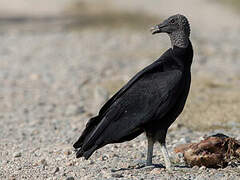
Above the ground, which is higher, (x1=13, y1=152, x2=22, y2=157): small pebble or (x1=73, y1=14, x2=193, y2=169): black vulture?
(x1=73, y1=14, x2=193, y2=169): black vulture

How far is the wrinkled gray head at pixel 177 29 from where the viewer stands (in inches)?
253

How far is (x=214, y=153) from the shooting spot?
21.0 ft

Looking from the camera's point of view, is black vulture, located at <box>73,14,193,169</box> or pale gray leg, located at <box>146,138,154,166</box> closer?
black vulture, located at <box>73,14,193,169</box>

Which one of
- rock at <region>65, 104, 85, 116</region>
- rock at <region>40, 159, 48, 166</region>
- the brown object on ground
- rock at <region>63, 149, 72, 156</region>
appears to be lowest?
the brown object on ground

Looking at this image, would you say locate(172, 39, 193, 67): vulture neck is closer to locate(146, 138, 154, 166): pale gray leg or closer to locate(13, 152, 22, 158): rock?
locate(146, 138, 154, 166): pale gray leg

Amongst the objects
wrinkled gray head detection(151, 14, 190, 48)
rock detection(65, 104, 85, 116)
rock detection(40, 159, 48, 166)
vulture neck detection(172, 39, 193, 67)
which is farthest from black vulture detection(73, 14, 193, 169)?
rock detection(65, 104, 85, 116)

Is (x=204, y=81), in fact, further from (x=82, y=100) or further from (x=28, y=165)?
(x=28, y=165)

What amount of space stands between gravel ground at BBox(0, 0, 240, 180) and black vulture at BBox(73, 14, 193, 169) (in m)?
0.35

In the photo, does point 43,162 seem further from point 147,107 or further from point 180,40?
point 180,40

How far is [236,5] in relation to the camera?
27938 mm

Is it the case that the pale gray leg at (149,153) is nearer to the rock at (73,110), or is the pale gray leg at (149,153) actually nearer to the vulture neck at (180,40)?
the vulture neck at (180,40)

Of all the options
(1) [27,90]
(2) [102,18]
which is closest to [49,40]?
(2) [102,18]

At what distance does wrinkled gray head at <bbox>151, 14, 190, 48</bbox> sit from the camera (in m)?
6.43

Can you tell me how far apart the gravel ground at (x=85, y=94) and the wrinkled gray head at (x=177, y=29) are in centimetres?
125
